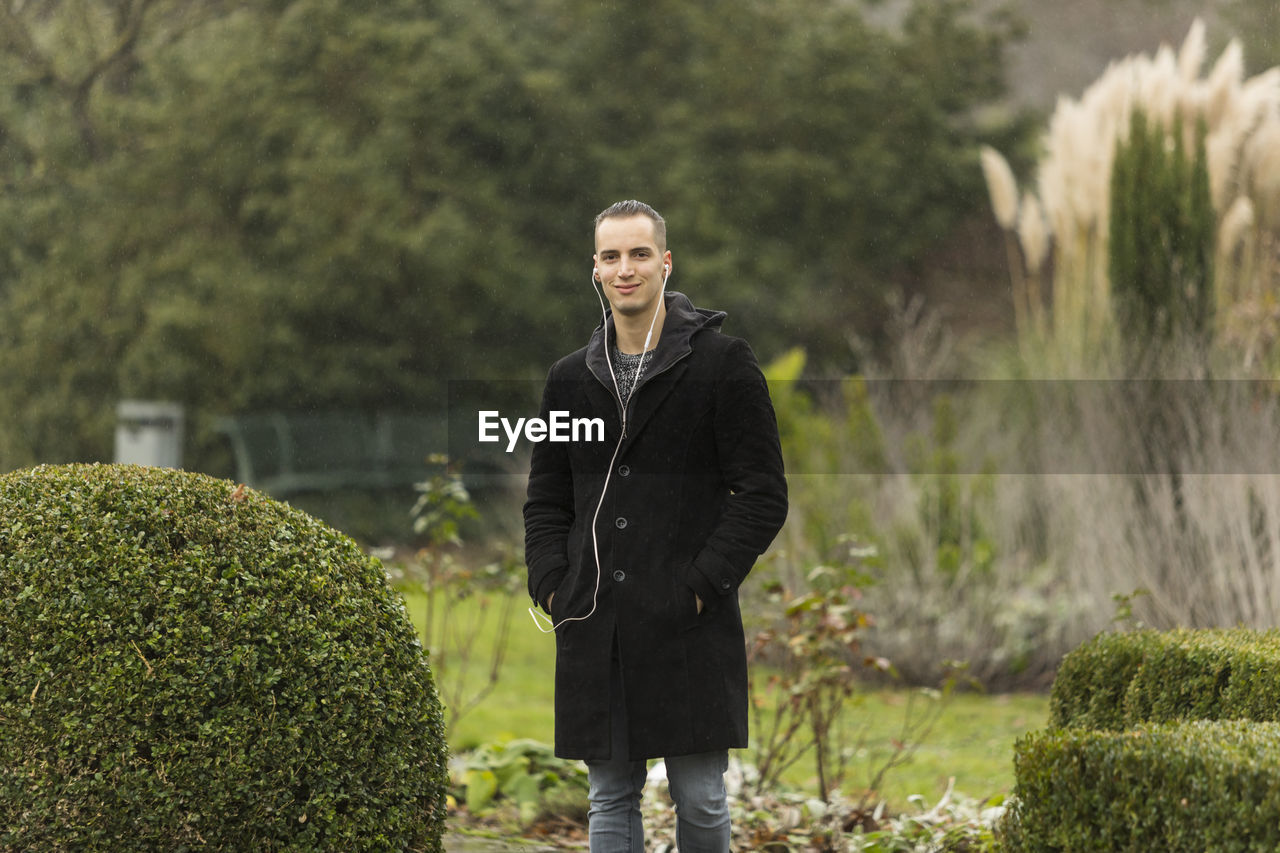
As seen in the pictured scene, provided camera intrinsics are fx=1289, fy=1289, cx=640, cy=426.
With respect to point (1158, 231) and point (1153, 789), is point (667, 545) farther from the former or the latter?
point (1158, 231)

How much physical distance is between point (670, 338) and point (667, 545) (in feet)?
1.41

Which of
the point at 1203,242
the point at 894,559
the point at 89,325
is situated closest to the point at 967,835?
the point at 894,559

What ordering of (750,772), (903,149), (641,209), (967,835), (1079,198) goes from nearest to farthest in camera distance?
(641,209)
(967,835)
(750,772)
(1079,198)
(903,149)

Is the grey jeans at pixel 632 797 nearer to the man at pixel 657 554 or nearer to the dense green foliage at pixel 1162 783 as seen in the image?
the man at pixel 657 554

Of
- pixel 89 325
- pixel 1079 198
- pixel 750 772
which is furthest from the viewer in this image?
pixel 89 325

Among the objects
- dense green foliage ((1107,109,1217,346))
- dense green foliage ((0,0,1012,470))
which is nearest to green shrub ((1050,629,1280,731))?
dense green foliage ((1107,109,1217,346))

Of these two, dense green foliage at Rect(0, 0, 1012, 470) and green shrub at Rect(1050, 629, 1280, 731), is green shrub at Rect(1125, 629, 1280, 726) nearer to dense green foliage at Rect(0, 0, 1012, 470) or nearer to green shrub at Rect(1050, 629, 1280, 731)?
green shrub at Rect(1050, 629, 1280, 731)

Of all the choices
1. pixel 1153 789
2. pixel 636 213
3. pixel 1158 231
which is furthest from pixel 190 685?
pixel 1158 231

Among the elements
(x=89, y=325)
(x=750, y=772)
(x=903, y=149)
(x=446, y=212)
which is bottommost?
(x=750, y=772)

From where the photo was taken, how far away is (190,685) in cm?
235

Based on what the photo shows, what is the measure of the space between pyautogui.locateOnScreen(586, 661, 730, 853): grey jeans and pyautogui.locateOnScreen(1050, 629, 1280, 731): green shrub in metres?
0.98

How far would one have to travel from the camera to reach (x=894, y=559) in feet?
21.0

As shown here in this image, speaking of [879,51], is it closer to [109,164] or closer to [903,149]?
[903,149]

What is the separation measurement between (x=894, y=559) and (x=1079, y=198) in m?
2.64
